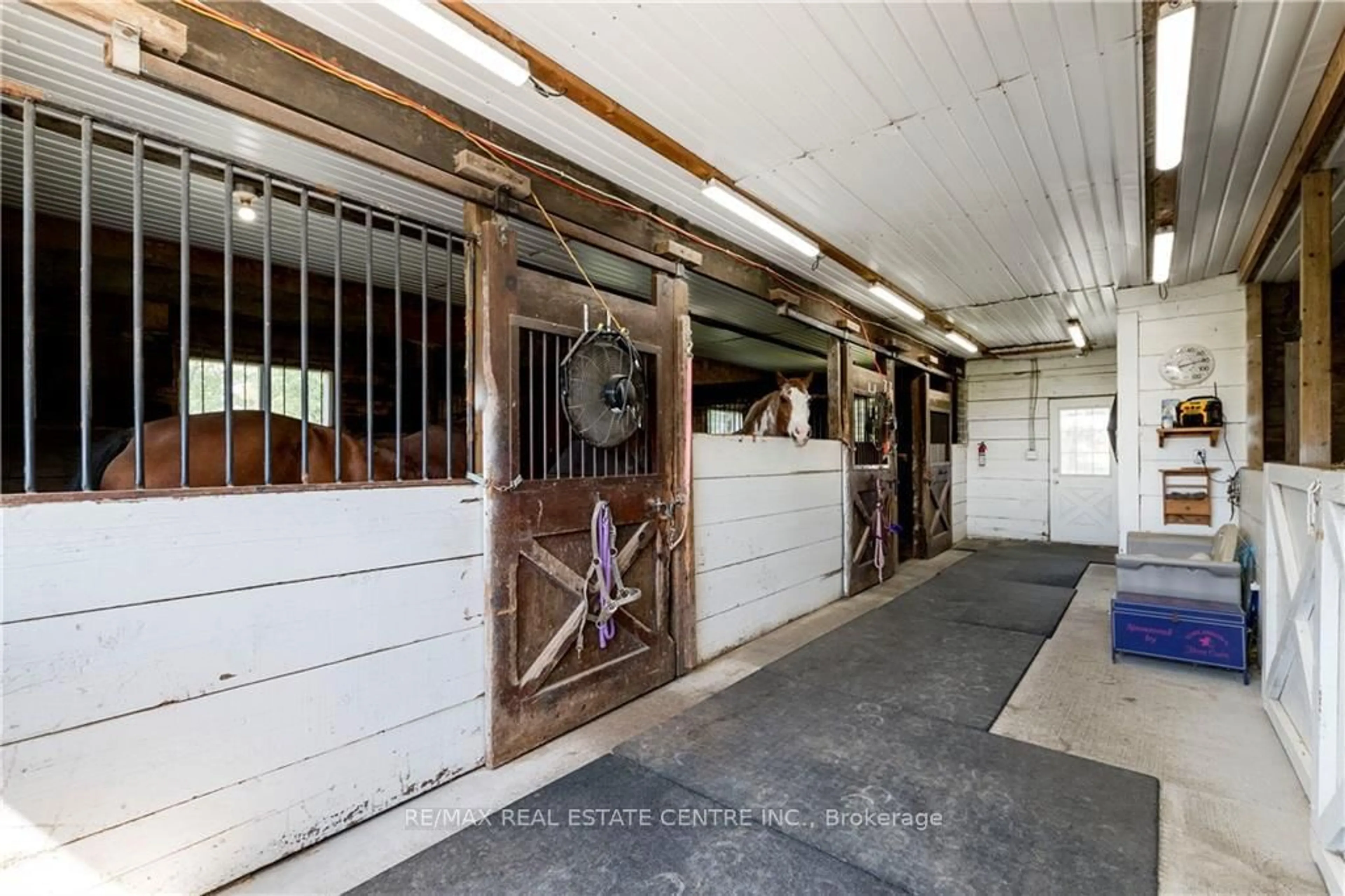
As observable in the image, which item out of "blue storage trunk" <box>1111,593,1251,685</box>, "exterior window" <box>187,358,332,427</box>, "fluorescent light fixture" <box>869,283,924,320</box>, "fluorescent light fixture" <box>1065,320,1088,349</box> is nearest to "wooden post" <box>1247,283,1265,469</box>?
"fluorescent light fixture" <box>1065,320,1088,349</box>

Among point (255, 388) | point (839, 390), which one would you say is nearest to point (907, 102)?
point (839, 390)

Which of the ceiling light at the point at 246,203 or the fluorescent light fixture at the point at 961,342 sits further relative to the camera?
the fluorescent light fixture at the point at 961,342

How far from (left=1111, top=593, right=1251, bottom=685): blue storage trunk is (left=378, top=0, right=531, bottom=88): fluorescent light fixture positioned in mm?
4198

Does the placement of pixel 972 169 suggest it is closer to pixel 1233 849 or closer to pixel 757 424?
pixel 757 424

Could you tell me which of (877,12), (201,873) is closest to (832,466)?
(877,12)

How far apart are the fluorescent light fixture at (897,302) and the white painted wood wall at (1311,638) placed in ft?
8.88

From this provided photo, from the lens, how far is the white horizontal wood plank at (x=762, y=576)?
376 cm

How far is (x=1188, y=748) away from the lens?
2.58 meters

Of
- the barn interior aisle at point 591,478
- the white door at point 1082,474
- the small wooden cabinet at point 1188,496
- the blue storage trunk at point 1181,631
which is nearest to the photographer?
the barn interior aisle at point 591,478

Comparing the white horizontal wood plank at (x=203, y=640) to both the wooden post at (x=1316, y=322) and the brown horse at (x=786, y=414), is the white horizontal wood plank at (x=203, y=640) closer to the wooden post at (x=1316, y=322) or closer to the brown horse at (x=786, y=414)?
the brown horse at (x=786, y=414)

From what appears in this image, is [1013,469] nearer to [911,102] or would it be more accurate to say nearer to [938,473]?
[938,473]

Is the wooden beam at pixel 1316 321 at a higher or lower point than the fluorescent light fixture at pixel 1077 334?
lower

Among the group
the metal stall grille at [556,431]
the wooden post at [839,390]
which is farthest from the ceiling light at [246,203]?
the wooden post at [839,390]

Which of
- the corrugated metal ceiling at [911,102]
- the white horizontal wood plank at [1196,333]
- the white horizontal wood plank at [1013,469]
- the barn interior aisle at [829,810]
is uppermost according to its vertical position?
the corrugated metal ceiling at [911,102]
